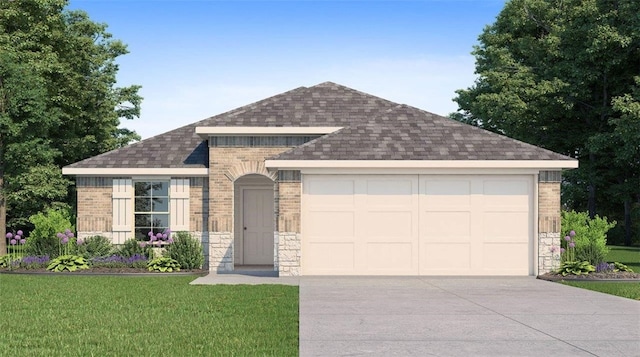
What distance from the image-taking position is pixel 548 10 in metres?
43.7

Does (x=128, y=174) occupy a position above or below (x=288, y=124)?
below

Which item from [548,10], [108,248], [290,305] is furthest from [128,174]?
[548,10]

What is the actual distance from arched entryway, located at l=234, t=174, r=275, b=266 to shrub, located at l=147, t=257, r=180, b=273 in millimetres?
3837

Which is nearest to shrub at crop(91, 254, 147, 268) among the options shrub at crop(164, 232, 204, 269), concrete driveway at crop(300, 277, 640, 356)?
shrub at crop(164, 232, 204, 269)

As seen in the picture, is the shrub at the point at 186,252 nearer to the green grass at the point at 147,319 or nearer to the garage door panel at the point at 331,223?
the garage door panel at the point at 331,223

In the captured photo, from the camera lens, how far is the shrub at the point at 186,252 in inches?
831

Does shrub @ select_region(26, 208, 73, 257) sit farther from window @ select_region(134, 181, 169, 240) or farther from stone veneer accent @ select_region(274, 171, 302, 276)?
stone veneer accent @ select_region(274, 171, 302, 276)

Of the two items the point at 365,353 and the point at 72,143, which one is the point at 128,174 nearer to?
the point at 365,353

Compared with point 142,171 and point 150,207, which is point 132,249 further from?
point 142,171

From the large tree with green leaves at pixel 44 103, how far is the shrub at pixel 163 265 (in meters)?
12.8

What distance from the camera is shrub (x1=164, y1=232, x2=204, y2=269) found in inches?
831

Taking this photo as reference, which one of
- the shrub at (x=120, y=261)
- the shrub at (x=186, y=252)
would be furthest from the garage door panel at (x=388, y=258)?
the shrub at (x=120, y=261)

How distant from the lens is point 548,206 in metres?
19.8

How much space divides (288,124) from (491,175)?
5.94 metres
